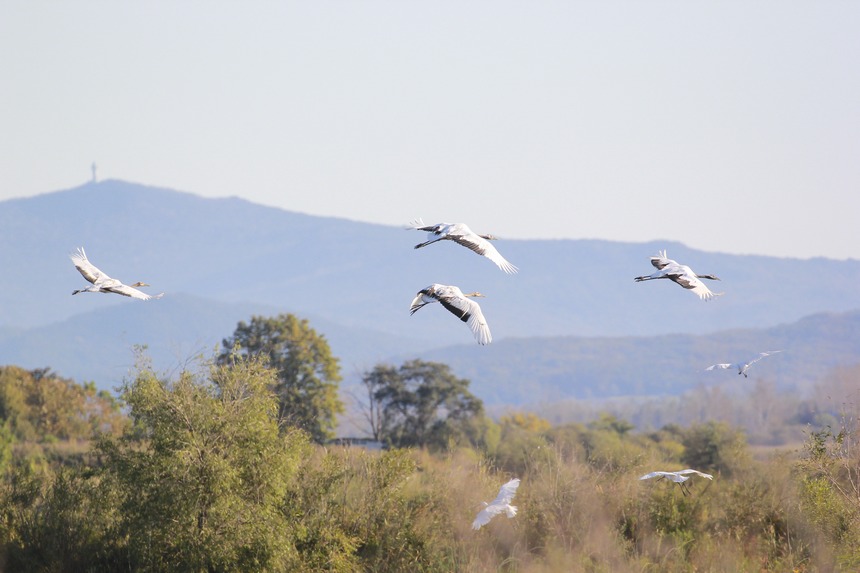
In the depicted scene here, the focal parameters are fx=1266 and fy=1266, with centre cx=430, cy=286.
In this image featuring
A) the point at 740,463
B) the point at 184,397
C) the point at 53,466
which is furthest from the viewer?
the point at 53,466

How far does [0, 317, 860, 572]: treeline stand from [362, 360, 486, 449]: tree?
1069 inches

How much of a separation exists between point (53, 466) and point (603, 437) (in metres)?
27.1

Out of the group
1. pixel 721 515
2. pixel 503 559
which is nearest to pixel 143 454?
pixel 503 559

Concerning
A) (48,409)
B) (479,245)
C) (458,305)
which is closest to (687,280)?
(479,245)

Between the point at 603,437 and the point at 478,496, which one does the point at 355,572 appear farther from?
the point at 603,437

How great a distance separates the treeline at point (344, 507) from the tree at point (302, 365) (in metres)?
22.4

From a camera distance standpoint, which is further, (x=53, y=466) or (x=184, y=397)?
(x=53, y=466)

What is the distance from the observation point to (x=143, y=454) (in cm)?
2414

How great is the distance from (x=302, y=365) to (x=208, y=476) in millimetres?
34121

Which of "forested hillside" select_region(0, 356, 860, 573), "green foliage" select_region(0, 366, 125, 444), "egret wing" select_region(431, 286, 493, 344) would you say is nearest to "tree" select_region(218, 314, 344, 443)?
"green foliage" select_region(0, 366, 125, 444)

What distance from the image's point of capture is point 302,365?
57.4 meters

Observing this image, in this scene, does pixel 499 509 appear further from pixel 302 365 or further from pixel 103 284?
pixel 302 365

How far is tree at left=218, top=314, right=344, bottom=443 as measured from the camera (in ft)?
→ 184

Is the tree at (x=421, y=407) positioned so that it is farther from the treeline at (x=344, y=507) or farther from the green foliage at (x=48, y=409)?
the treeline at (x=344, y=507)
